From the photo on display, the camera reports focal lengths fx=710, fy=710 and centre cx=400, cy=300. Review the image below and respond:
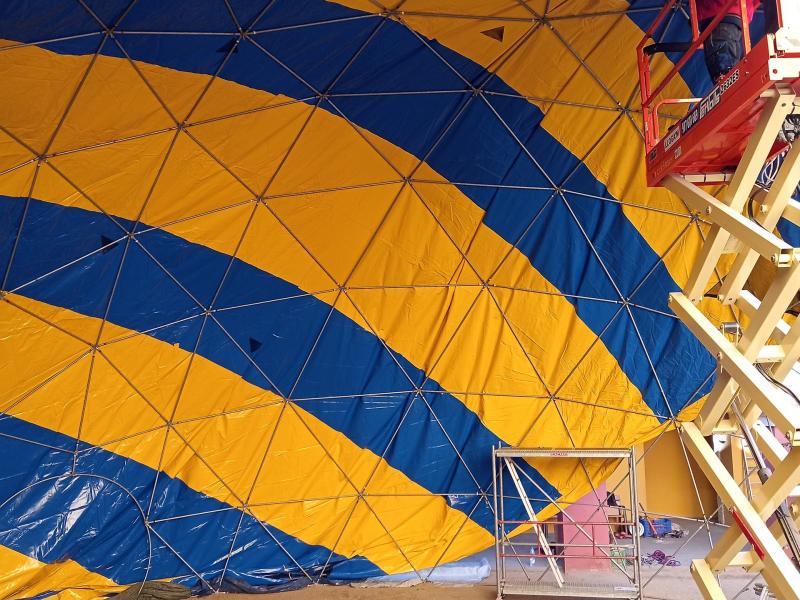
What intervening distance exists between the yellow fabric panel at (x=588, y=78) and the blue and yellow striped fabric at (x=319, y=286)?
0.03m

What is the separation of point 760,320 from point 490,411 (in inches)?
290

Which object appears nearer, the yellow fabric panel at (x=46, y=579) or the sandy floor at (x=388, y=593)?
the yellow fabric panel at (x=46, y=579)

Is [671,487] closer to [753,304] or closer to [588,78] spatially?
[588,78]

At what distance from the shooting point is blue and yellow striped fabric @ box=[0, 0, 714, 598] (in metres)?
9.28

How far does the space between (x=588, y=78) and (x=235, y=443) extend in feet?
25.0

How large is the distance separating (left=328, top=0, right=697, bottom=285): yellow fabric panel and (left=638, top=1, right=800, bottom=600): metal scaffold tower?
4.08m

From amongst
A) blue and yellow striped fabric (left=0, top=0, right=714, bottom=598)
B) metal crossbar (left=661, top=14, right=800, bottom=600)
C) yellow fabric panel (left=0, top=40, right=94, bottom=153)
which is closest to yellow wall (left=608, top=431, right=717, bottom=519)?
blue and yellow striped fabric (left=0, top=0, right=714, bottom=598)

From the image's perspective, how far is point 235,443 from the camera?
37.0 feet

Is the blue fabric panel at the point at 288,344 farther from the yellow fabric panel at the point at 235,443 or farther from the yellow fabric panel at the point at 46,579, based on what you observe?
the yellow fabric panel at the point at 46,579

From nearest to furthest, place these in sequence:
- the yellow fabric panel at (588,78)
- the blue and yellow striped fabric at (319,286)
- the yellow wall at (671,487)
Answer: the yellow fabric panel at (588,78) < the blue and yellow striped fabric at (319,286) < the yellow wall at (671,487)

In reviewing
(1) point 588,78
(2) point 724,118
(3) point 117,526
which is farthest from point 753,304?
(3) point 117,526

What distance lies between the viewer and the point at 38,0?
7.72 metres

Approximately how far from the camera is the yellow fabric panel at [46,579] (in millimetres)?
10109

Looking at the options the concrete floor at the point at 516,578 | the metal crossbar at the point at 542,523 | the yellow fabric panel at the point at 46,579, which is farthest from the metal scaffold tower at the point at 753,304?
the yellow fabric panel at the point at 46,579
